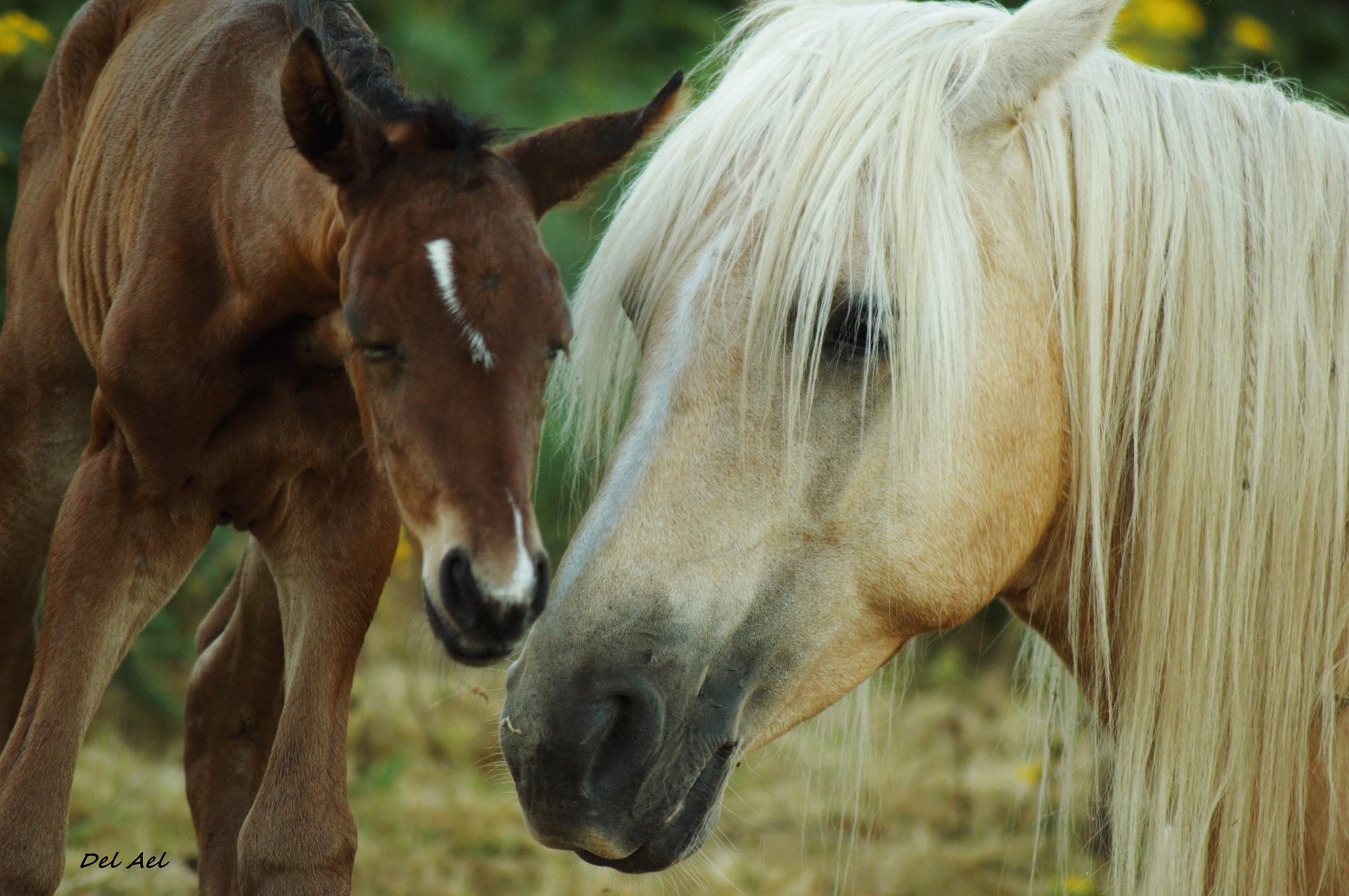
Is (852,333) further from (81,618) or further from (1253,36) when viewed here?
(1253,36)

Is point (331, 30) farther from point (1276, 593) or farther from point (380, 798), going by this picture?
point (380, 798)

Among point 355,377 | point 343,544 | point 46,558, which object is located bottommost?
point 46,558

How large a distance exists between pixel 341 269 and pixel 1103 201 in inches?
46.4

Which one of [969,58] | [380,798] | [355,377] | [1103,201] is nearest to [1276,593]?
[1103,201]

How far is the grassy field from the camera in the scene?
386 cm

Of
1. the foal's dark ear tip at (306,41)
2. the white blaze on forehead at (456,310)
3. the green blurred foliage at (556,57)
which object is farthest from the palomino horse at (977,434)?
the green blurred foliage at (556,57)

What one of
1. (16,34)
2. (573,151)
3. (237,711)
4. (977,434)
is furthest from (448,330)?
(16,34)

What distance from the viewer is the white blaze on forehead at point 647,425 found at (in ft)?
6.17

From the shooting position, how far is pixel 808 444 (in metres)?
1.92

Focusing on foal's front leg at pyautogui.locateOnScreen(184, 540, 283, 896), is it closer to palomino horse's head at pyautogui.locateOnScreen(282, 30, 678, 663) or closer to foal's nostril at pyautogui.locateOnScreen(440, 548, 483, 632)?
palomino horse's head at pyautogui.locateOnScreen(282, 30, 678, 663)

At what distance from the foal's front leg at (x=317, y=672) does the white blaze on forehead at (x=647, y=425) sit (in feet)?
2.18

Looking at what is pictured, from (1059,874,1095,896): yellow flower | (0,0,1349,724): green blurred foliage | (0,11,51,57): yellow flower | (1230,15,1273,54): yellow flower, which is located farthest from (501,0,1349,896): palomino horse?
(1230,15,1273,54): yellow flower

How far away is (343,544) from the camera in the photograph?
2445 mm

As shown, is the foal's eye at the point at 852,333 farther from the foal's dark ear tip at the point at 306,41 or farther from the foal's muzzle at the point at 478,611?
the foal's dark ear tip at the point at 306,41
